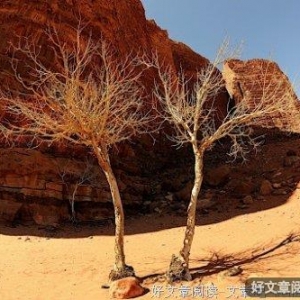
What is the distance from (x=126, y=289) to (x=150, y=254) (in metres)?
3.84

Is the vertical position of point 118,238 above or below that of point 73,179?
below

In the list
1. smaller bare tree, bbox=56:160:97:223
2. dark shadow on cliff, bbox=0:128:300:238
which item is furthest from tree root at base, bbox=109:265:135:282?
smaller bare tree, bbox=56:160:97:223

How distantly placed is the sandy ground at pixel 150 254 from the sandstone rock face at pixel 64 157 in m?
1.52

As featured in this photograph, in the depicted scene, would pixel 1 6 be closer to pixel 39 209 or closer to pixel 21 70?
pixel 21 70

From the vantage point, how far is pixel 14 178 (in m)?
16.9

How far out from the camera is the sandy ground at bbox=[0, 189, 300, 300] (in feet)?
28.8

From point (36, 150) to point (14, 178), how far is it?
1.81 metres

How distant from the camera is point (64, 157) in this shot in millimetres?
19156

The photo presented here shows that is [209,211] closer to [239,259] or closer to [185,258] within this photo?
[239,259]

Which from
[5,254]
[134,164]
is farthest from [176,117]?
[134,164]

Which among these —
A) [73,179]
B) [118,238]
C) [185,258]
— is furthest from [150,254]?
[73,179]

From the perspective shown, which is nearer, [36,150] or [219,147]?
[36,150]

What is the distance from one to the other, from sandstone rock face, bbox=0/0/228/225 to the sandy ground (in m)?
1.52

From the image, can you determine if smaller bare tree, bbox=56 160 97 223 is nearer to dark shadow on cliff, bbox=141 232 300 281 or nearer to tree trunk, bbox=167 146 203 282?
dark shadow on cliff, bbox=141 232 300 281
